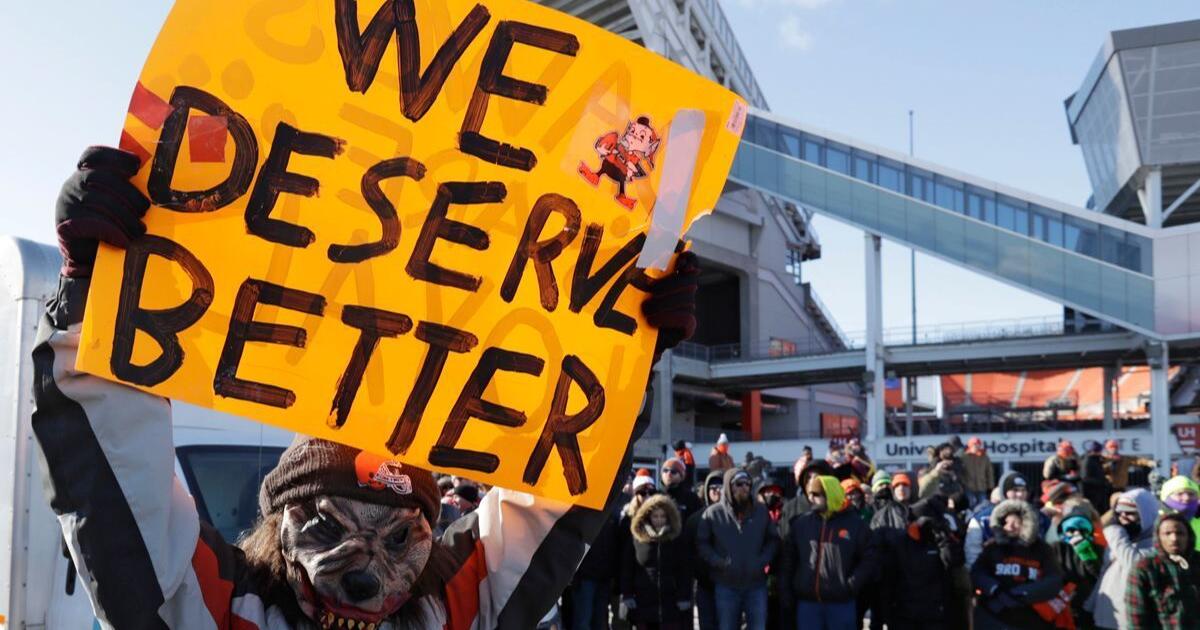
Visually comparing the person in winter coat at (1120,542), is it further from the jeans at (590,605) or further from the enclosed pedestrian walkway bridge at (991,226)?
the enclosed pedestrian walkway bridge at (991,226)

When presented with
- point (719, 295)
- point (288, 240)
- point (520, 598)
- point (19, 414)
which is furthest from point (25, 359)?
point (719, 295)

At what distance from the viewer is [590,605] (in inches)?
326

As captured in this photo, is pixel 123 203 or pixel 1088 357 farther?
pixel 1088 357

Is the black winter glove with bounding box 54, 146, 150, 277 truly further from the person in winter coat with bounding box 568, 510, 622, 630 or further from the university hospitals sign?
the university hospitals sign

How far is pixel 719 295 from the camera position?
44.3 meters

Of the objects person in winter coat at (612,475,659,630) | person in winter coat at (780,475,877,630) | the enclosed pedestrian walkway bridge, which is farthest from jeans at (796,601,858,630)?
the enclosed pedestrian walkway bridge

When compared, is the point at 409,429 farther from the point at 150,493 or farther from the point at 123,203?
the point at 123,203

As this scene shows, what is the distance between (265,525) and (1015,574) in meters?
6.27

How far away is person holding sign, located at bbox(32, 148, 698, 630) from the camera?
163cm

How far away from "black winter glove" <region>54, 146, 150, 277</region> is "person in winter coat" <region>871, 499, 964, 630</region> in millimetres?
6985

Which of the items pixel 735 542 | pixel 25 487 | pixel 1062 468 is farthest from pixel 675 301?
pixel 1062 468

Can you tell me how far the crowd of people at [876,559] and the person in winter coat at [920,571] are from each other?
0.4 inches

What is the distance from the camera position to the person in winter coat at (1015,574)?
6.68 m

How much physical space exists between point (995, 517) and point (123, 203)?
6.69m
